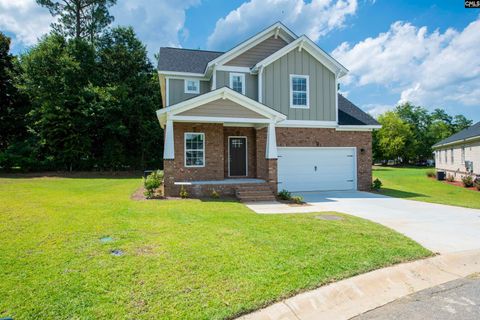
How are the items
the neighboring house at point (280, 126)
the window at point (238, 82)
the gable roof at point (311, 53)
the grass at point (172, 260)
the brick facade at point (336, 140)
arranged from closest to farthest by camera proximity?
1. the grass at point (172, 260)
2. the neighboring house at point (280, 126)
3. the gable roof at point (311, 53)
4. the brick facade at point (336, 140)
5. the window at point (238, 82)

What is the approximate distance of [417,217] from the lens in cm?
747

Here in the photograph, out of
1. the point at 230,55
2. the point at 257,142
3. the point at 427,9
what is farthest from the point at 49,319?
the point at 427,9

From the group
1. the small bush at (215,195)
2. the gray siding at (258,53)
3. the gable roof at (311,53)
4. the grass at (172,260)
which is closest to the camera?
the grass at (172,260)

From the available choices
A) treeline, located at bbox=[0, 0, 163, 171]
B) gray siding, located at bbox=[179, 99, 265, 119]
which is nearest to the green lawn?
gray siding, located at bbox=[179, 99, 265, 119]

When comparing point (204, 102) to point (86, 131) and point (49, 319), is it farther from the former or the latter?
point (86, 131)

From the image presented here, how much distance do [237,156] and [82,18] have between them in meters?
25.4

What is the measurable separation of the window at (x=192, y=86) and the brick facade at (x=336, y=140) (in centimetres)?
494

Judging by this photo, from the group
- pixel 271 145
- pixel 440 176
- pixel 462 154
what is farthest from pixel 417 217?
pixel 462 154

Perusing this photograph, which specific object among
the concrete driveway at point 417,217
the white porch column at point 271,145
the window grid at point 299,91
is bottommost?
the concrete driveway at point 417,217

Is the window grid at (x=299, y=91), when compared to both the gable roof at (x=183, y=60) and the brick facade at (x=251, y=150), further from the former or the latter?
the gable roof at (x=183, y=60)

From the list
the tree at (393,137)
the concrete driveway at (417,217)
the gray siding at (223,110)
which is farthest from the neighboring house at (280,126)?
the tree at (393,137)

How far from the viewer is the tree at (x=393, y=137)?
44.6 m

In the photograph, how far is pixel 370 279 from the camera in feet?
12.2

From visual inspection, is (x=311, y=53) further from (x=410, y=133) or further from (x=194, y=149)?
(x=410, y=133)
